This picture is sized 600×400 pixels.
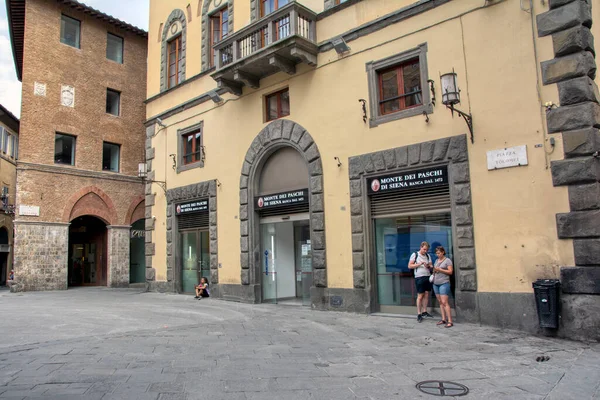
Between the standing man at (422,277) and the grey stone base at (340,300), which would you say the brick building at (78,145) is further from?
the standing man at (422,277)

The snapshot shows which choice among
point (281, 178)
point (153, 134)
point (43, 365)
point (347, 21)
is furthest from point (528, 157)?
point (153, 134)

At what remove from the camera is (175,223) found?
18.0 metres

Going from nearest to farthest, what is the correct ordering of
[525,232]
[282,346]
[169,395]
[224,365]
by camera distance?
1. [169,395]
2. [224,365]
3. [282,346]
4. [525,232]

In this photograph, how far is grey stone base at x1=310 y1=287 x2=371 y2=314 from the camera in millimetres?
11438

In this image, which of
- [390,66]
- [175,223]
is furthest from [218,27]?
[390,66]

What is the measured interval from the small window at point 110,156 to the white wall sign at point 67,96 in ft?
8.57

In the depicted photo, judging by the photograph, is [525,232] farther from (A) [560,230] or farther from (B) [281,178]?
(B) [281,178]

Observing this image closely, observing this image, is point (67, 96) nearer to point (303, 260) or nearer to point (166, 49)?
point (166, 49)

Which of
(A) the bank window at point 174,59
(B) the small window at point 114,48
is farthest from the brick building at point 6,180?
(A) the bank window at point 174,59

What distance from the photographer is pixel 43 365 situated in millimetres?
6770

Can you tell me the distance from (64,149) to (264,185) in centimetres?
1346

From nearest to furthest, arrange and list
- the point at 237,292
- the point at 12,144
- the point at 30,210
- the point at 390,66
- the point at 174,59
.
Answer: the point at 390,66, the point at 237,292, the point at 174,59, the point at 30,210, the point at 12,144

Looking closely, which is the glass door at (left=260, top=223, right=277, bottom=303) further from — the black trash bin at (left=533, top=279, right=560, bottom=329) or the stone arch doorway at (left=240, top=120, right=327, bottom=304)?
the black trash bin at (left=533, top=279, right=560, bottom=329)

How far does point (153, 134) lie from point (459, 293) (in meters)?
14.3
